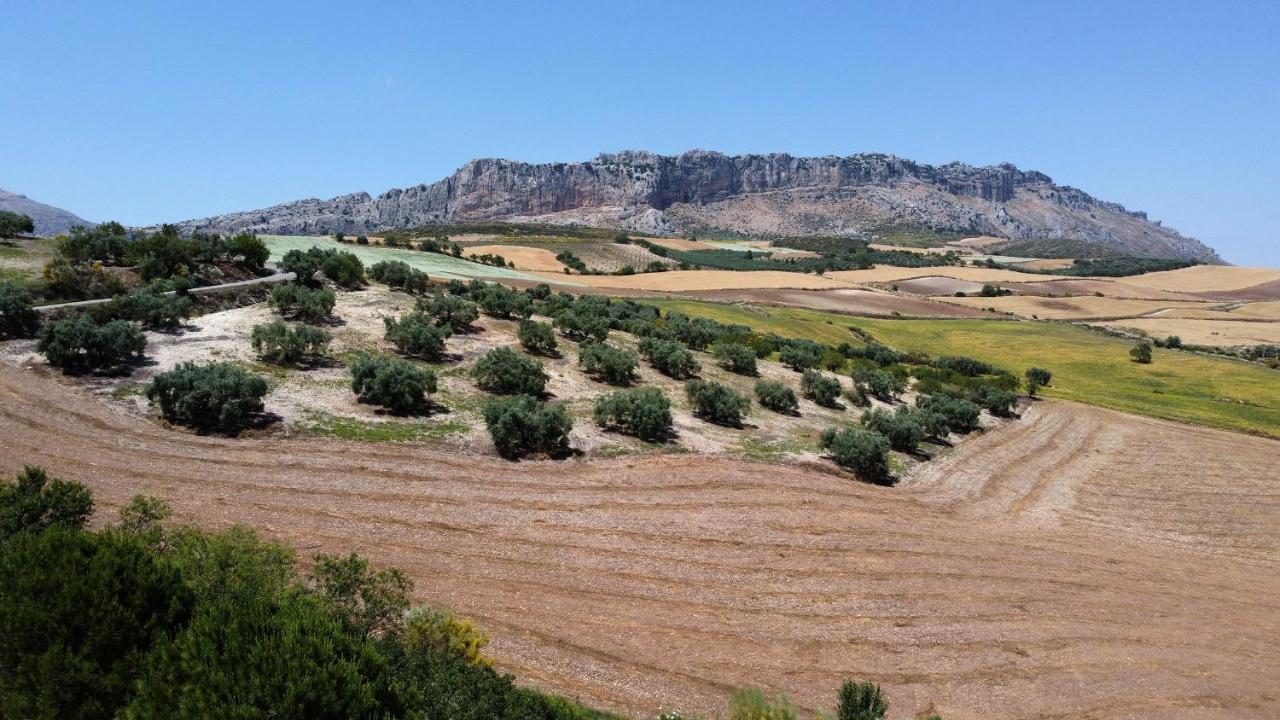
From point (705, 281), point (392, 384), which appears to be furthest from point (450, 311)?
point (705, 281)

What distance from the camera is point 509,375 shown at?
1275 inches

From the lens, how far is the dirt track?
1445 cm

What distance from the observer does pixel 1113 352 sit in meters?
78.1

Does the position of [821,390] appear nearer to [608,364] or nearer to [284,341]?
[608,364]

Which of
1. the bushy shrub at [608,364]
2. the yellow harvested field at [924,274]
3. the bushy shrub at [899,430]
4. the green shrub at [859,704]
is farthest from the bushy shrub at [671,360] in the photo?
the yellow harvested field at [924,274]

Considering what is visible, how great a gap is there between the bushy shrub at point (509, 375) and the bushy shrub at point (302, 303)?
12.6 metres

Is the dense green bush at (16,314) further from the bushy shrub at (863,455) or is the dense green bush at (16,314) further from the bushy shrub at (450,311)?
the bushy shrub at (863,455)

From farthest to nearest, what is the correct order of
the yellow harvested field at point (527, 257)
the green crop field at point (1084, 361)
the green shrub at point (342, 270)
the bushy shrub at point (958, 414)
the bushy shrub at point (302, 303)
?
the yellow harvested field at point (527, 257), the green crop field at point (1084, 361), the green shrub at point (342, 270), the bushy shrub at point (958, 414), the bushy shrub at point (302, 303)

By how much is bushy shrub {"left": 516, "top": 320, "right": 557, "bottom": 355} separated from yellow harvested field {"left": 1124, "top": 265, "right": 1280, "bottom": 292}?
6153 inches

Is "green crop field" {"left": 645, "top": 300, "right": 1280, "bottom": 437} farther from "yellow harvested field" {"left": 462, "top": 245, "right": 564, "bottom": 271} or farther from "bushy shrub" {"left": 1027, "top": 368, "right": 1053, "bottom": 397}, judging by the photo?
"yellow harvested field" {"left": 462, "top": 245, "right": 564, "bottom": 271}

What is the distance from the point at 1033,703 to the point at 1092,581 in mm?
8707

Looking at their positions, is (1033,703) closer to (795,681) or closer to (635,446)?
(795,681)

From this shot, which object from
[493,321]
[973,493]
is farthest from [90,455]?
[973,493]

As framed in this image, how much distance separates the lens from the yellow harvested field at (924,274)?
485ft
